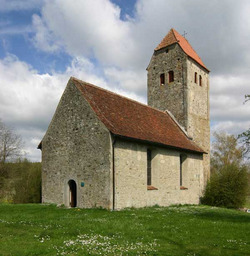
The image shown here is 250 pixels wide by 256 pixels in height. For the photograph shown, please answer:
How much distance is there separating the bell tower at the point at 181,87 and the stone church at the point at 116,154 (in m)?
0.29

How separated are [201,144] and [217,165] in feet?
61.6

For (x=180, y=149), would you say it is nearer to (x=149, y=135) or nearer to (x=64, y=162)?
(x=149, y=135)

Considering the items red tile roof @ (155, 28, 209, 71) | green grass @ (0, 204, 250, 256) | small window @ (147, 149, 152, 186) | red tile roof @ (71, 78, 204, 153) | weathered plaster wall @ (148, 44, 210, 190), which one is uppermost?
red tile roof @ (155, 28, 209, 71)

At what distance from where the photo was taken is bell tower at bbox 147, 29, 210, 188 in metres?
24.8

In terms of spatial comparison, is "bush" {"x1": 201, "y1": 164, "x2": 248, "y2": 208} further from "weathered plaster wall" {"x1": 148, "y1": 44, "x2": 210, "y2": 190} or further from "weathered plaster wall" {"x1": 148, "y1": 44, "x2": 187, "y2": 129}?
"weathered plaster wall" {"x1": 148, "y1": 44, "x2": 187, "y2": 129}

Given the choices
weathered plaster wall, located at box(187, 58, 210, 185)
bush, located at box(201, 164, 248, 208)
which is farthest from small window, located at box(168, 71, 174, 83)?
bush, located at box(201, 164, 248, 208)

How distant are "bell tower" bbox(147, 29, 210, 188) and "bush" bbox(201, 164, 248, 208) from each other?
2322mm

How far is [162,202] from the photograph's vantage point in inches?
731

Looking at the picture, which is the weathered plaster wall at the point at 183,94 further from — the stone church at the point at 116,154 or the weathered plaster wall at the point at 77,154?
the weathered plaster wall at the point at 77,154

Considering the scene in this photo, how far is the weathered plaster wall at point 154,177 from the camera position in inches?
614

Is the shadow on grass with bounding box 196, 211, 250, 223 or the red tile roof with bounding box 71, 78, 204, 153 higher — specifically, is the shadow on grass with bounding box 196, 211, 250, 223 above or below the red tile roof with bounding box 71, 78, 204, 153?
below

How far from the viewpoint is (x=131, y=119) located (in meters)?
18.5

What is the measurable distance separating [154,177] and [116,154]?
170 inches

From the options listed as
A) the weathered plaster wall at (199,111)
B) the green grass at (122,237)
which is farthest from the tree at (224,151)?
the green grass at (122,237)
